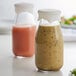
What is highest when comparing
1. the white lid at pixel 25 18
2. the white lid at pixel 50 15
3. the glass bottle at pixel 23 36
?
the white lid at pixel 50 15

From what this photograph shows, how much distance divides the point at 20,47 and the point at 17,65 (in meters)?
0.12

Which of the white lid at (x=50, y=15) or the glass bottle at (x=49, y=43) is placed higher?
the white lid at (x=50, y=15)

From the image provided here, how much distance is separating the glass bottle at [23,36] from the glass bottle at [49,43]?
187mm

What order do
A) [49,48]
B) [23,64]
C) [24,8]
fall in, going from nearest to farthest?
[49,48], [23,64], [24,8]

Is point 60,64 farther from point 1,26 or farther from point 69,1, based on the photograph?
point 69,1

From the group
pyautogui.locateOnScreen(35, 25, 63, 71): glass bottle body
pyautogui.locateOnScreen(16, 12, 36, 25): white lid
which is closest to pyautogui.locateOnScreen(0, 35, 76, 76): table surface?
pyautogui.locateOnScreen(35, 25, 63, 71): glass bottle body

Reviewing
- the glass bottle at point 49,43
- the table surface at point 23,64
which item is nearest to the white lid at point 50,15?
the glass bottle at point 49,43

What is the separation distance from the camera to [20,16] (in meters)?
1.08

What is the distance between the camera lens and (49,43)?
871 millimetres

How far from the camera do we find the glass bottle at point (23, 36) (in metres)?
1.07

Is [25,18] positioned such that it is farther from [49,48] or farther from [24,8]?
[49,48]

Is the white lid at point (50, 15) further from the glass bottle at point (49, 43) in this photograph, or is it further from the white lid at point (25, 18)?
the white lid at point (25, 18)

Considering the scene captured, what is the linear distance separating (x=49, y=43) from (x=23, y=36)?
218 mm

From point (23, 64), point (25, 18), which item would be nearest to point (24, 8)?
point (25, 18)
